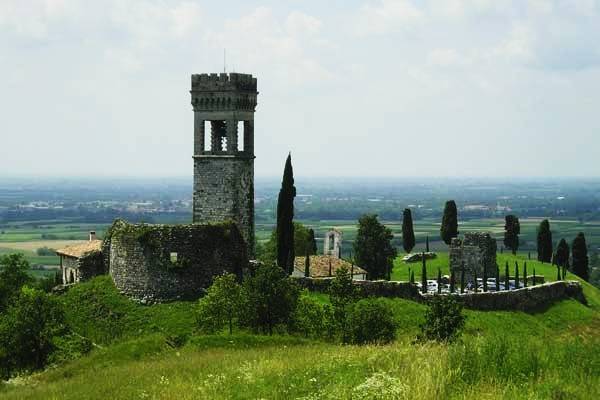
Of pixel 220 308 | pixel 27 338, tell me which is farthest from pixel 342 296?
pixel 27 338

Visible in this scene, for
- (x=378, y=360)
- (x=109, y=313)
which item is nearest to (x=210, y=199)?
(x=109, y=313)

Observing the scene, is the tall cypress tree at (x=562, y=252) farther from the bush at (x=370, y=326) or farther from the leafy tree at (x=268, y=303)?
the bush at (x=370, y=326)

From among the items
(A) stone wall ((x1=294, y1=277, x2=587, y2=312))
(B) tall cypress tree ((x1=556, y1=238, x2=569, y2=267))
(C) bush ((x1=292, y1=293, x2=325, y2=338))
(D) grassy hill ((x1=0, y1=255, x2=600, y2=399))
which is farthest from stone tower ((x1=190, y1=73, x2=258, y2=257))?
(B) tall cypress tree ((x1=556, y1=238, x2=569, y2=267))

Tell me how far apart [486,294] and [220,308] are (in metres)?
19.4

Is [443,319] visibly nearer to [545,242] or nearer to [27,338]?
[27,338]

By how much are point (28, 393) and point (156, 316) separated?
20317mm

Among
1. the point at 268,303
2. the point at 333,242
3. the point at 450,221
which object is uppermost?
the point at 450,221

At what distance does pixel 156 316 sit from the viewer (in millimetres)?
41812

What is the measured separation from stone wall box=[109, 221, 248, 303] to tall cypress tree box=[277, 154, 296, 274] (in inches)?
573

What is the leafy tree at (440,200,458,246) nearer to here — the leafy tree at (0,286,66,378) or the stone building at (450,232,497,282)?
the stone building at (450,232,497,282)

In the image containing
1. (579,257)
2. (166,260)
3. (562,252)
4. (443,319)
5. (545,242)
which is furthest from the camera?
(579,257)

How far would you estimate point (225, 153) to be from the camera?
56.4 meters

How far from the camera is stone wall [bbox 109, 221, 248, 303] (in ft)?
142

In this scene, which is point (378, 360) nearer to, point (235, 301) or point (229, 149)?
point (235, 301)
